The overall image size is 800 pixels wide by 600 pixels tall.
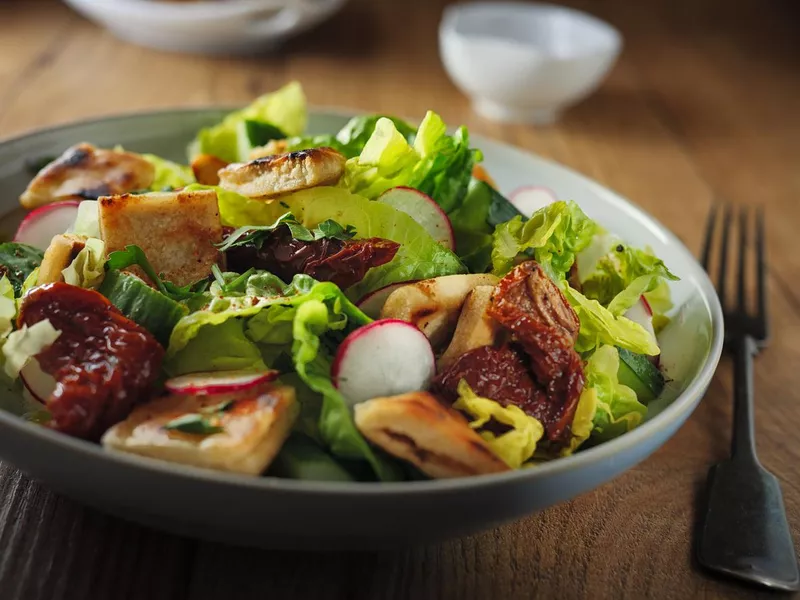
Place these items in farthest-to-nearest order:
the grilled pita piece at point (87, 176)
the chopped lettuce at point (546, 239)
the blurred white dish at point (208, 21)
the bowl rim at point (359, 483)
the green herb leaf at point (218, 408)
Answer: the blurred white dish at point (208, 21) < the grilled pita piece at point (87, 176) < the chopped lettuce at point (546, 239) < the green herb leaf at point (218, 408) < the bowl rim at point (359, 483)

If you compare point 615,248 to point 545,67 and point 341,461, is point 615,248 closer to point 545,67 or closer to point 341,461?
point 341,461

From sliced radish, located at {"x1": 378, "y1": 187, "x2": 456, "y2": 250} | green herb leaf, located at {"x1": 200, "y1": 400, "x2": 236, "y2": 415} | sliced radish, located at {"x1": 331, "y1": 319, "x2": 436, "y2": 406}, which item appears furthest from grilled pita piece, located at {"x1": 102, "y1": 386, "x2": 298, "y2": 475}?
sliced radish, located at {"x1": 378, "y1": 187, "x2": 456, "y2": 250}

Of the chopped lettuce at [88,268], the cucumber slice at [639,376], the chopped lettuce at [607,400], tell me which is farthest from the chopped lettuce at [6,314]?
the cucumber slice at [639,376]

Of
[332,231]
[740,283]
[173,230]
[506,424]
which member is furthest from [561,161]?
[506,424]

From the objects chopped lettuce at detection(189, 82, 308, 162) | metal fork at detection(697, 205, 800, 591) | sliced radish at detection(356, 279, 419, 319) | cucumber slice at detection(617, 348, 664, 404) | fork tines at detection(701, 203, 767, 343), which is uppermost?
sliced radish at detection(356, 279, 419, 319)

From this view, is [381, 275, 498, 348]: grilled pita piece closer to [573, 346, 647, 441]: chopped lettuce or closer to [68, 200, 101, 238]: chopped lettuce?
[573, 346, 647, 441]: chopped lettuce

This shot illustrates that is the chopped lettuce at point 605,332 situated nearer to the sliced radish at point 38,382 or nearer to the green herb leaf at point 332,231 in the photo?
the green herb leaf at point 332,231

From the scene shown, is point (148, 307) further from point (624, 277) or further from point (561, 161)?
point (561, 161)
